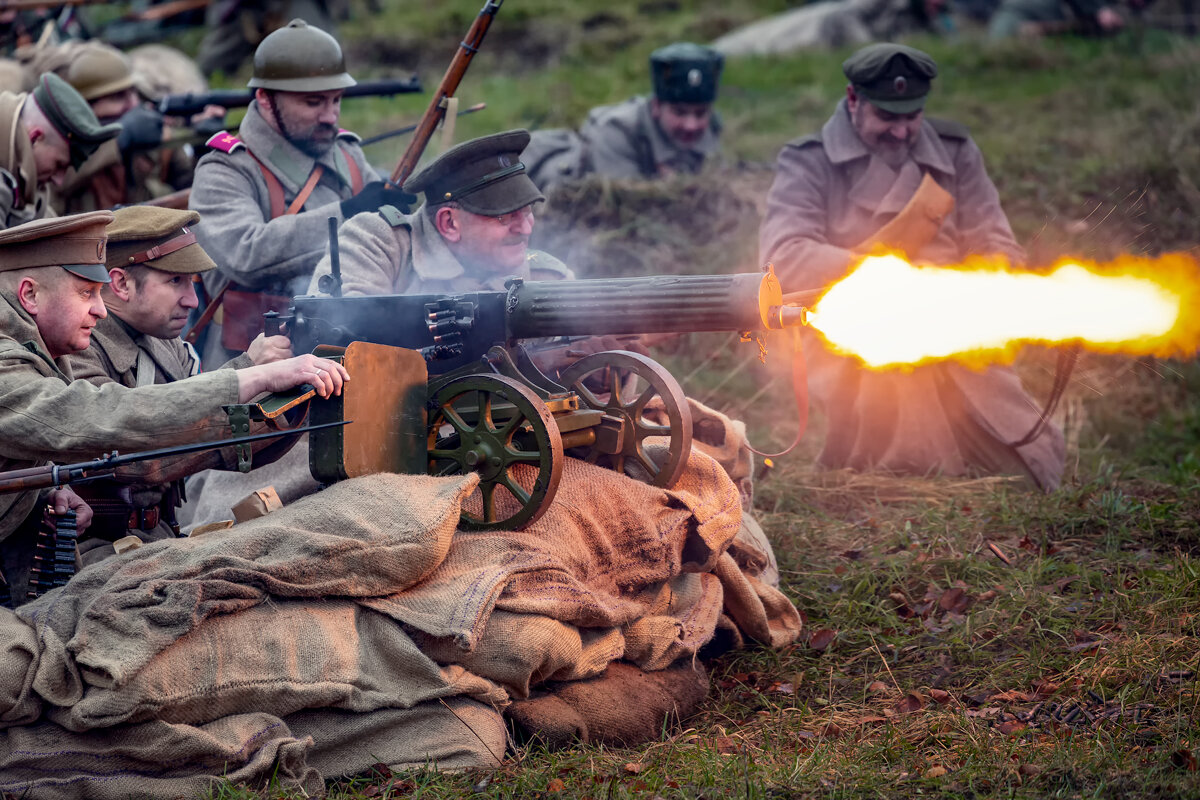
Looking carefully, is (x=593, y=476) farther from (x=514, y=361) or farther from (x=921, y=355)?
(x=921, y=355)

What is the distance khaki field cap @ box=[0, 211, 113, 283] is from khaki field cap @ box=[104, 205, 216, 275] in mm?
455

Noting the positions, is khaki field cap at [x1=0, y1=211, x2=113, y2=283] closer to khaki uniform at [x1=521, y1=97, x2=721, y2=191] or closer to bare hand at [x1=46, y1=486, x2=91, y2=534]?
bare hand at [x1=46, y1=486, x2=91, y2=534]

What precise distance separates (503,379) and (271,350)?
0.96 metres

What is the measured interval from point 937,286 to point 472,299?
87.9 inches

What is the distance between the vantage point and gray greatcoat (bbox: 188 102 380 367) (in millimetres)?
6438

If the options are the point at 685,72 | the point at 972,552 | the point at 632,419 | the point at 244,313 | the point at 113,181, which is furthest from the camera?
the point at 685,72

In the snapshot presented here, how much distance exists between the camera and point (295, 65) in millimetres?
6793

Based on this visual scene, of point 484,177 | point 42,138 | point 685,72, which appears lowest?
point 685,72

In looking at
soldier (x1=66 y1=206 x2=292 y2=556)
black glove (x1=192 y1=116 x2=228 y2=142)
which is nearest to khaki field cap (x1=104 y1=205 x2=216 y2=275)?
soldier (x1=66 y1=206 x2=292 y2=556)

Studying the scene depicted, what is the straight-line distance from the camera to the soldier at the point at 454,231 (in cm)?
556

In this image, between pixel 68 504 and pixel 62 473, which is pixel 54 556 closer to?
pixel 68 504

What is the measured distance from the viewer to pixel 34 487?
3982mm

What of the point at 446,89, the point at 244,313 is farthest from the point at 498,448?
the point at 446,89

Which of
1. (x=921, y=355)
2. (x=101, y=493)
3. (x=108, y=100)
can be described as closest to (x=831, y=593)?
(x=921, y=355)
